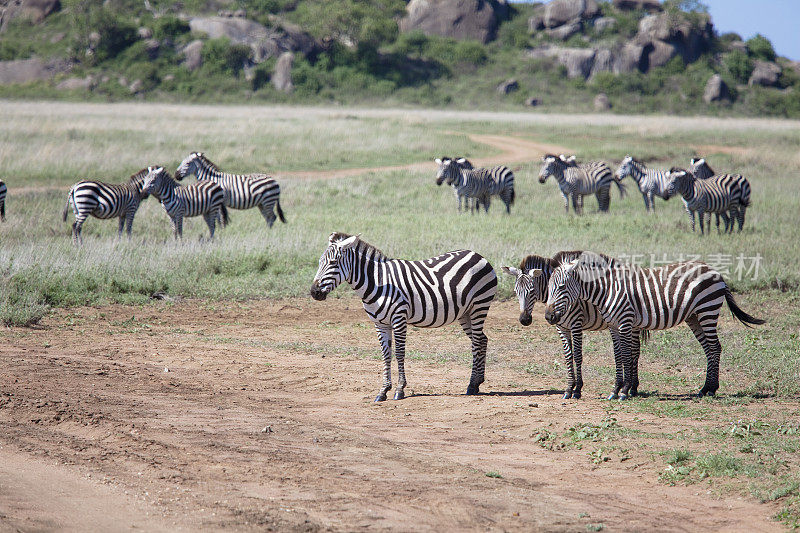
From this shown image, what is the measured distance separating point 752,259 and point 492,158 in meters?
18.7

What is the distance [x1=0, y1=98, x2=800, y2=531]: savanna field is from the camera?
584 cm

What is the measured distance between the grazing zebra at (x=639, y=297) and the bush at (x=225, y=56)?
57.9 m

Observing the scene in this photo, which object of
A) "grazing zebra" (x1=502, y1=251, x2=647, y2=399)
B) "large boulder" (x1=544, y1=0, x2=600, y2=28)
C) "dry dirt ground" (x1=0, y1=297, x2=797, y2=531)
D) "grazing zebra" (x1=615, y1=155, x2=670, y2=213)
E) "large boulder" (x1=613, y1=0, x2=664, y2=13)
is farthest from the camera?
"large boulder" (x1=613, y1=0, x2=664, y2=13)

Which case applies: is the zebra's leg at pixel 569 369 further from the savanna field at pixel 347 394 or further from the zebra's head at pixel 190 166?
the zebra's head at pixel 190 166

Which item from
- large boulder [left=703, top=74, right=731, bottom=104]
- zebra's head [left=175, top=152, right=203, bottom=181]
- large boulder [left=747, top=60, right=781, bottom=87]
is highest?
large boulder [left=747, top=60, right=781, bottom=87]

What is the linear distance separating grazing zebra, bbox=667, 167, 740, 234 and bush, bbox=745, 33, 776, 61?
64791mm

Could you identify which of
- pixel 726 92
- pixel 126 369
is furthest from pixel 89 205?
pixel 726 92

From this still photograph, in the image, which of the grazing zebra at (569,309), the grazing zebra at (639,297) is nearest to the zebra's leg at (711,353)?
the grazing zebra at (639,297)

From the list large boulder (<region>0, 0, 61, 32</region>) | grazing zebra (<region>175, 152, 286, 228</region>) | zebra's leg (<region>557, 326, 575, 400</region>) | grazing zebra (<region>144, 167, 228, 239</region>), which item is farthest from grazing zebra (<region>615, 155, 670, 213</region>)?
large boulder (<region>0, 0, 61, 32</region>)

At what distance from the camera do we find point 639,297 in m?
8.68

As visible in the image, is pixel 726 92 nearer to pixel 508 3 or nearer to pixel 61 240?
pixel 508 3

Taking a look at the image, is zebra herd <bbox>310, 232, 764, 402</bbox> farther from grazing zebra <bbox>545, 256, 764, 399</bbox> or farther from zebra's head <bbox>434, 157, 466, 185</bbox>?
zebra's head <bbox>434, 157, 466, 185</bbox>

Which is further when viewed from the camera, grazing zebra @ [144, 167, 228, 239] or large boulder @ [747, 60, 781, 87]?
large boulder @ [747, 60, 781, 87]

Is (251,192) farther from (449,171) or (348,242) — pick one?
(348,242)
